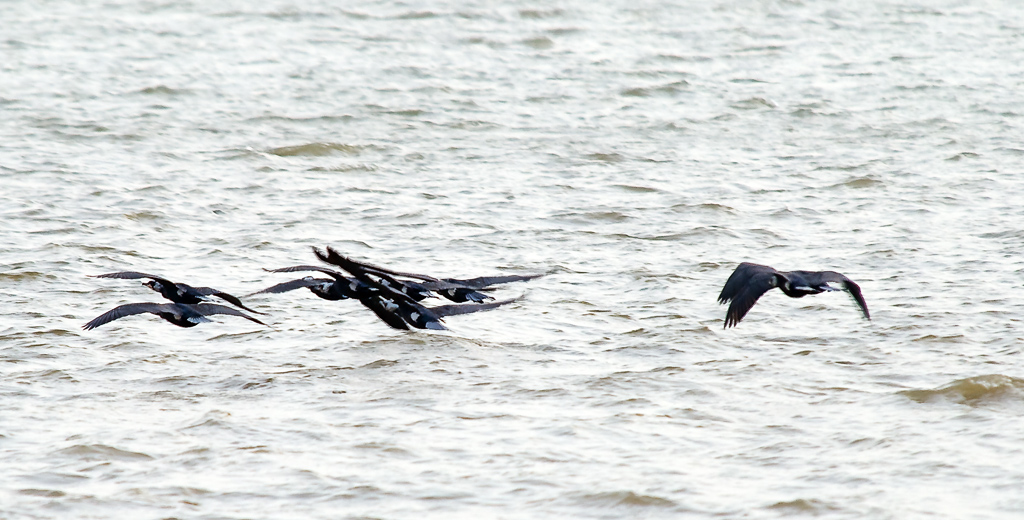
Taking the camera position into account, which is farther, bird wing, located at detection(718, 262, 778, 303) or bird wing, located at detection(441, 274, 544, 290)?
bird wing, located at detection(441, 274, 544, 290)

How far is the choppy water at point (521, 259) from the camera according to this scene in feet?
22.9

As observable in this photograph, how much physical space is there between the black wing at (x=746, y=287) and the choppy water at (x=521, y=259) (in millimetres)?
500

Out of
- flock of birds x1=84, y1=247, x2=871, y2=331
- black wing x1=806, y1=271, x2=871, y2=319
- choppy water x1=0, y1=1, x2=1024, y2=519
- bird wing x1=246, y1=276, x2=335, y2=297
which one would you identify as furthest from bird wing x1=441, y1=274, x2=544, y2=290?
black wing x1=806, y1=271, x2=871, y2=319

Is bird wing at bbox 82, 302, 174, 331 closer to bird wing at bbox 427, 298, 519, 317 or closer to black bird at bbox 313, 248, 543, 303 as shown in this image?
black bird at bbox 313, 248, 543, 303

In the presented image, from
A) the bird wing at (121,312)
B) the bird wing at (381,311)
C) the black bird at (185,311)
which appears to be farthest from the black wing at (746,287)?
the bird wing at (121,312)

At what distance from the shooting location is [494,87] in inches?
704

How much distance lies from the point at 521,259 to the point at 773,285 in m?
3.14

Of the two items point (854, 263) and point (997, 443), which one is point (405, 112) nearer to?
point (854, 263)

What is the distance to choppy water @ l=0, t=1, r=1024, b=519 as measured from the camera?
6969mm

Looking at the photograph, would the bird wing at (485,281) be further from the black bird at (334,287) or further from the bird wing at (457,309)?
the black bird at (334,287)

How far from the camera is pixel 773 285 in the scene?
827cm

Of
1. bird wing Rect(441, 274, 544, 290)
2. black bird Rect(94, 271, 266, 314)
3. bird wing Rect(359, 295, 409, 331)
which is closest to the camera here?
black bird Rect(94, 271, 266, 314)

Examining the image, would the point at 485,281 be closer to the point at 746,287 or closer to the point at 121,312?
the point at 746,287

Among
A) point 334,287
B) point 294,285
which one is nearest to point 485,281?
point 334,287
